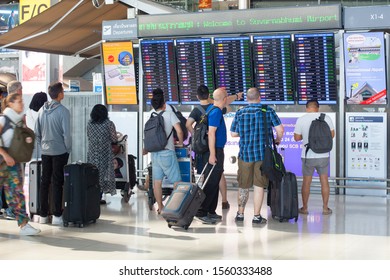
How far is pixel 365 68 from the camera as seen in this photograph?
1116 cm

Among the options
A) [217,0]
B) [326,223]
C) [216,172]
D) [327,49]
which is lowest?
[326,223]

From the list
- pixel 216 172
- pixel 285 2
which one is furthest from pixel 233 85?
pixel 285 2

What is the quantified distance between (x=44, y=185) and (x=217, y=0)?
10.5m

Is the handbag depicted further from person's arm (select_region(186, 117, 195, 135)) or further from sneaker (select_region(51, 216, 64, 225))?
sneaker (select_region(51, 216, 64, 225))

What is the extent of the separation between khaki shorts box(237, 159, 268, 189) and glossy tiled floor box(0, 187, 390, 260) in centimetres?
48

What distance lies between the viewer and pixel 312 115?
9.41 meters

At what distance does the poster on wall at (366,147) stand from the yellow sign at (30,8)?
1053 centimetres

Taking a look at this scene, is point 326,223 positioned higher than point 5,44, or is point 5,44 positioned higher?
point 5,44

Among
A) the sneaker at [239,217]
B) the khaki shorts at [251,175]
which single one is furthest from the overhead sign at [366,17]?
the sneaker at [239,217]

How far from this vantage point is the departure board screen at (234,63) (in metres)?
11.9

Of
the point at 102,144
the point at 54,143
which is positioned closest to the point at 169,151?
the point at 54,143

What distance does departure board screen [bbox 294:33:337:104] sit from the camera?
11352mm

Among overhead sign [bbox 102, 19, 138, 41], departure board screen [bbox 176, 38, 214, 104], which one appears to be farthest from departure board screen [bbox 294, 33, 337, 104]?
overhead sign [bbox 102, 19, 138, 41]

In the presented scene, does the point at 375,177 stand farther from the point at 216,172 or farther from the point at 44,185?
the point at 44,185
